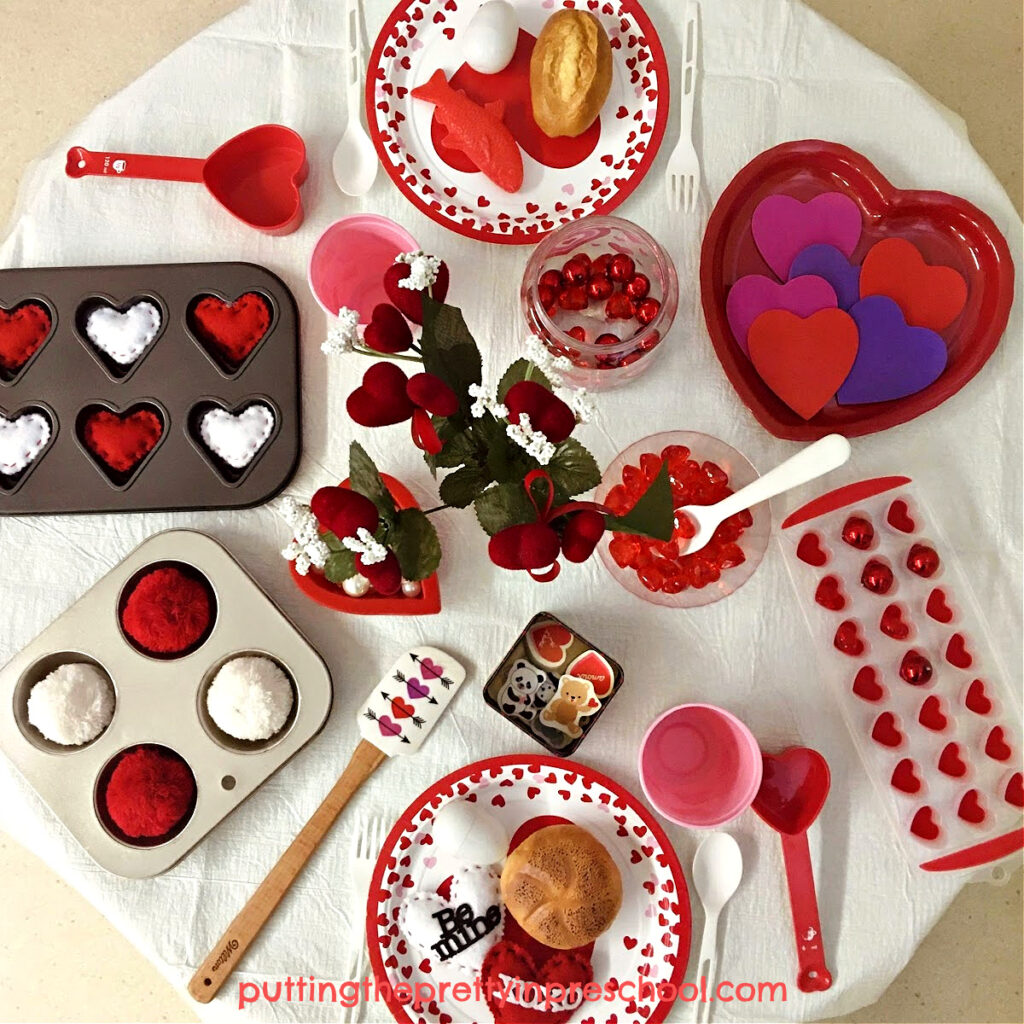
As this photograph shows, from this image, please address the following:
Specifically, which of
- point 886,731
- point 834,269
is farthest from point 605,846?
point 834,269

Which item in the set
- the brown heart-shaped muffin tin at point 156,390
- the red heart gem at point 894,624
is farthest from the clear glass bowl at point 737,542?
the brown heart-shaped muffin tin at point 156,390

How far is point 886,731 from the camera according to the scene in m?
0.80

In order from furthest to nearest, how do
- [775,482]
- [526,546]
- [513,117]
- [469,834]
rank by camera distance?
[513,117], [469,834], [775,482], [526,546]

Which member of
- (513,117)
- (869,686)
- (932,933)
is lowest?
(932,933)

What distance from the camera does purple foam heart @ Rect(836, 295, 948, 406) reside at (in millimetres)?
814

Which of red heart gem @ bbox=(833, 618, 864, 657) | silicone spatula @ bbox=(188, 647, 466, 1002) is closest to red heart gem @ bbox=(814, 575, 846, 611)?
red heart gem @ bbox=(833, 618, 864, 657)

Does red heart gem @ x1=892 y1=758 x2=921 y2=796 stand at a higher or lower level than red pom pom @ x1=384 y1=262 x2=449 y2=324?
lower

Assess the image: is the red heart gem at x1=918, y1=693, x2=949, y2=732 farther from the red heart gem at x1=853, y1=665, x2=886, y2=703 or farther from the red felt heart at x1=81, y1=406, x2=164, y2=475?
the red felt heart at x1=81, y1=406, x2=164, y2=475

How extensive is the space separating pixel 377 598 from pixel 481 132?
19.6 inches

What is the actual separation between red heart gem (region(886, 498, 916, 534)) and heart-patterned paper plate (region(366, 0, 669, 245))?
442 millimetres

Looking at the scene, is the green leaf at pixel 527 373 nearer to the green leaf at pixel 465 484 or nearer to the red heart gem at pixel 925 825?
the green leaf at pixel 465 484

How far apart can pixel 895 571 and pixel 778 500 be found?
0.46 feet

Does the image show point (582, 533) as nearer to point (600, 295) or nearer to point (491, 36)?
point (600, 295)

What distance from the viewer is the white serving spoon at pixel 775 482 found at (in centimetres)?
63
